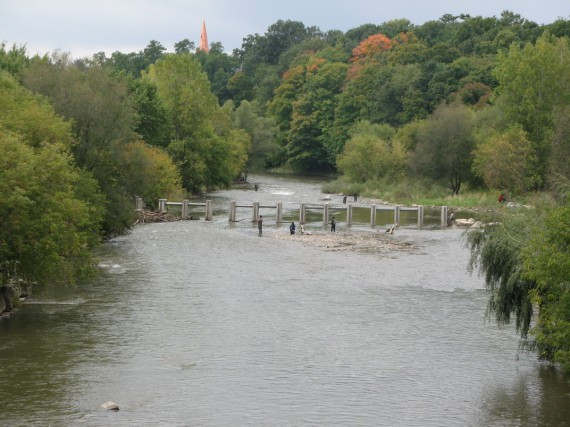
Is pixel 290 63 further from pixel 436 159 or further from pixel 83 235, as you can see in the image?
pixel 83 235

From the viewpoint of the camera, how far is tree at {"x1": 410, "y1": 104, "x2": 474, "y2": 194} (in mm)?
92625

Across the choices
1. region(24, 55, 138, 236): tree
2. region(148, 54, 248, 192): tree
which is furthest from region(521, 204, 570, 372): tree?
region(148, 54, 248, 192): tree

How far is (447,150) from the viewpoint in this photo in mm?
92625

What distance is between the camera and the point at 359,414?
2572 centimetres

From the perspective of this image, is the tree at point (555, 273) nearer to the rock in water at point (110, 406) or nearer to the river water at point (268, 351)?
the river water at point (268, 351)

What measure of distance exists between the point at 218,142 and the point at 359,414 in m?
72.8

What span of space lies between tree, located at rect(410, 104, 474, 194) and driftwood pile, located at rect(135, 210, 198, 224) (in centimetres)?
3303

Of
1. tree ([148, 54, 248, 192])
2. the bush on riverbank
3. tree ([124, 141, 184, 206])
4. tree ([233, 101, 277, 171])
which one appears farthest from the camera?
tree ([233, 101, 277, 171])

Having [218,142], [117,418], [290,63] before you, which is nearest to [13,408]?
[117,418]

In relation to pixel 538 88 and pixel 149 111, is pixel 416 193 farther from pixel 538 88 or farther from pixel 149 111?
pixel 149 111

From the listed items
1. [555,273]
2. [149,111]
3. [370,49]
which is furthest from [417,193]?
[370,49]

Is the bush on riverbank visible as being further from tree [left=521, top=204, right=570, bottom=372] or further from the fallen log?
tree [left=521, top=204, right=570, bottom=372]

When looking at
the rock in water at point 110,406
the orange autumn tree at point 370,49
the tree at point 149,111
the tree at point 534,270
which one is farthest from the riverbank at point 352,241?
the orange autumn tree at point 370,49

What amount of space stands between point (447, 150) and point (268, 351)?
64576 millimetres
